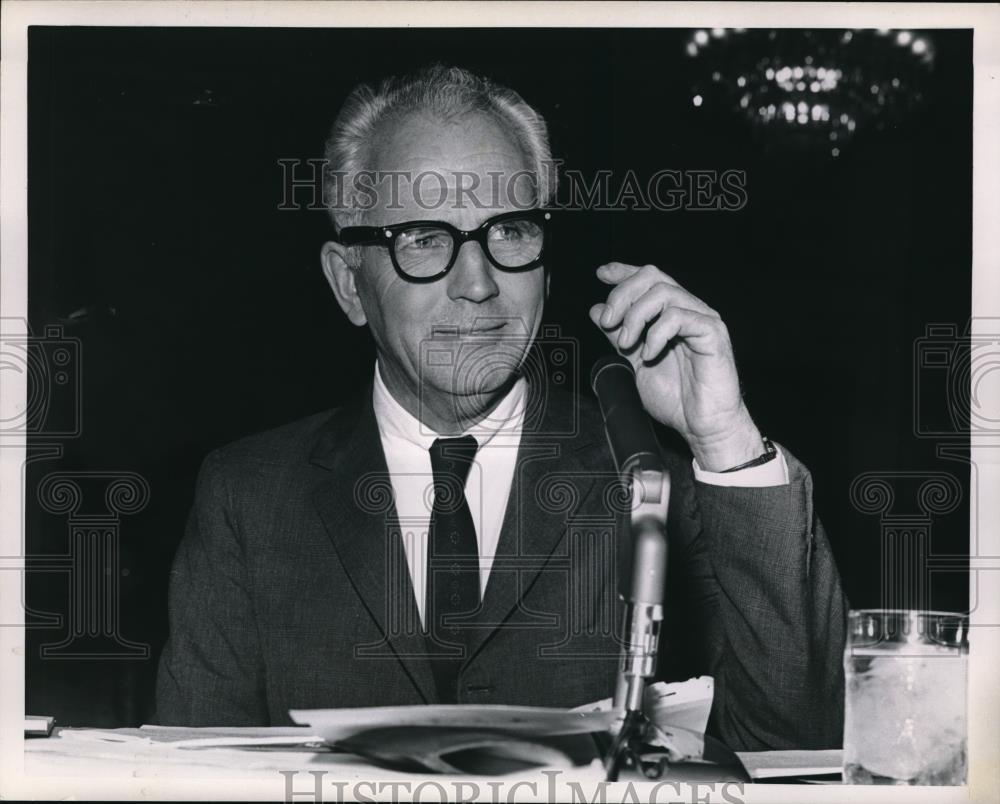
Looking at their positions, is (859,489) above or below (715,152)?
below

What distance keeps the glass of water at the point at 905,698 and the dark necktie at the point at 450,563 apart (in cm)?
63

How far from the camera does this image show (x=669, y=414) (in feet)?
6.68

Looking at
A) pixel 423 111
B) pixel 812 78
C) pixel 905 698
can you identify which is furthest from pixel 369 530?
pixel 812 78

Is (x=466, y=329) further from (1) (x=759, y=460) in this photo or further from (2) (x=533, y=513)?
(1) (x=759, y=460)

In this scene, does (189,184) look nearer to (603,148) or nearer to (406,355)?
(406,355)

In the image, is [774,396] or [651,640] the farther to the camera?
[774,396]

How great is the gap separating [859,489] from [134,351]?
1254 millimetres

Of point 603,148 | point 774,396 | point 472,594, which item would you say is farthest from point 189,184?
point 774,396

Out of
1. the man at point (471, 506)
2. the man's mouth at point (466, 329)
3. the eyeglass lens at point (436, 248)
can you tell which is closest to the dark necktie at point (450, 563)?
the man at point (471, 506)

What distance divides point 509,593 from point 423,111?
31.9 inches

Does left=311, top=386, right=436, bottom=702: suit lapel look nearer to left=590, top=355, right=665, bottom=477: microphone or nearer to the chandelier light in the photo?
left=590, top=355, right=665, bottom=477: microphone

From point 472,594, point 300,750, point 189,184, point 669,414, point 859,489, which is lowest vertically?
point 300,750

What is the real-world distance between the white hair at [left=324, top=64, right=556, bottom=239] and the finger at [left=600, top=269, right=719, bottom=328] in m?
0.20

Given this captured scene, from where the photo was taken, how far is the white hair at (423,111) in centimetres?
210
